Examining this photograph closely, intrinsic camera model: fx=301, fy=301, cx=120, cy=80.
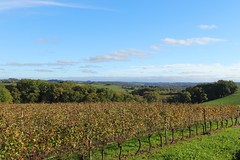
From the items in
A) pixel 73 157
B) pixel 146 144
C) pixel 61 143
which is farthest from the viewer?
pixel 146 144

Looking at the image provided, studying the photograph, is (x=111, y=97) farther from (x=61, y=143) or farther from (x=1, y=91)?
(x=61, y=143)

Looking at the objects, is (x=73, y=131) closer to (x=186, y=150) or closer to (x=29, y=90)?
(x=186, y=150)

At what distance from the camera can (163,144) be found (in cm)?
2706

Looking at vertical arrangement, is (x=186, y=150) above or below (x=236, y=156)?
above

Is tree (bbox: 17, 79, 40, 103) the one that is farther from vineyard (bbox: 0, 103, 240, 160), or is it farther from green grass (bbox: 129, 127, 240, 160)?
green grass (bbox: 129, 127, 240, 160)

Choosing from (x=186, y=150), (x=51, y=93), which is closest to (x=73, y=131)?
(x=186, y=150)

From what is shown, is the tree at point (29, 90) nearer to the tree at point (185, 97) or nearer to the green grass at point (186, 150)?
the tree at point (185, 97)

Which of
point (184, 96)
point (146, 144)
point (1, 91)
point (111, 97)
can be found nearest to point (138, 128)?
point (146, 144)

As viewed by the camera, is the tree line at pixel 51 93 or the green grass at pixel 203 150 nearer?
the green grass at pixel 203 150

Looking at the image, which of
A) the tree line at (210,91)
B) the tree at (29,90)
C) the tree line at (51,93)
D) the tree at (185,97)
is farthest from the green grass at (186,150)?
the tree line at (210,91)

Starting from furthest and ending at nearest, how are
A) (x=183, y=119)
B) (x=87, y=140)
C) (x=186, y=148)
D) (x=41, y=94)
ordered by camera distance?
1. (x=41, y=94)
2. (x=183, y=119)
3. (x=186, y=148)
4. (x=87, y=140)

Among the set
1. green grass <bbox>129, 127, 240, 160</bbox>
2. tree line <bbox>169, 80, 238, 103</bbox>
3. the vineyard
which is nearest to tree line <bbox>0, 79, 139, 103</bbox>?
tree line <bbox>169, 80, 238, 103</bbox>

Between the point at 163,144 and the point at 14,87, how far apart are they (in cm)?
7279

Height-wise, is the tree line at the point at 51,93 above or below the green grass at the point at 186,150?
above
